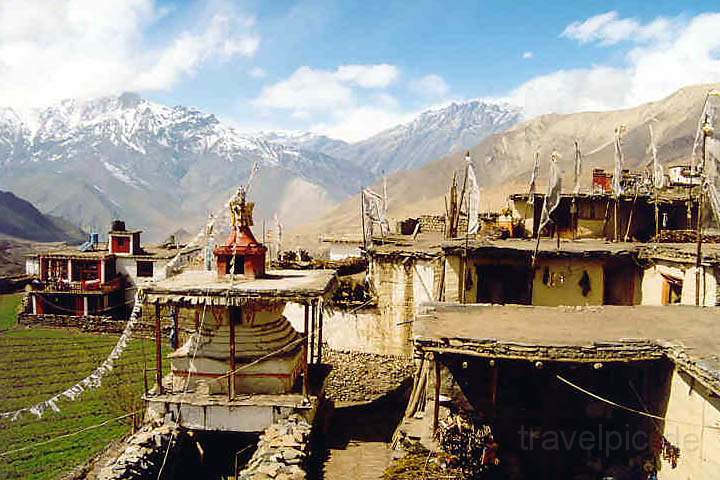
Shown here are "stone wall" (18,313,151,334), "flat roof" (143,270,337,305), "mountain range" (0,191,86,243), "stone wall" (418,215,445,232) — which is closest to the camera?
"flat roof" (143,270,337,305)

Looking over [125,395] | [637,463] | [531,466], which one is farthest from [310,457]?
[125,395]

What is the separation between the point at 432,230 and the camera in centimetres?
3678

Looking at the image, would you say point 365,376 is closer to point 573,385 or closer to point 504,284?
point 504,284

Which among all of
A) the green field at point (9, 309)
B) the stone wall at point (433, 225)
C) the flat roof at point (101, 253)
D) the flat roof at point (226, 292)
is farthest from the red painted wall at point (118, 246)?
the flat roof at point (226, 292)

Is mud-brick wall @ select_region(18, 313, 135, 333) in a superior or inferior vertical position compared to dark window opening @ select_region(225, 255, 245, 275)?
inferior

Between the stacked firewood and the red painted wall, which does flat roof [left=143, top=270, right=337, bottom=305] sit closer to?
the stacked firewood

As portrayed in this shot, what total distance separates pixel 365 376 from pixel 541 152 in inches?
4322

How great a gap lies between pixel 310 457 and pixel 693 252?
11307mm

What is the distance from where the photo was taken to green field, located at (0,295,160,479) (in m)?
19.5

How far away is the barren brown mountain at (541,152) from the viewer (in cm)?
10044

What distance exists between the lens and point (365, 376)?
71.3ft

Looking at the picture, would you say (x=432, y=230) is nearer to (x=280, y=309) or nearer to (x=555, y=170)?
(x=555, y=170)

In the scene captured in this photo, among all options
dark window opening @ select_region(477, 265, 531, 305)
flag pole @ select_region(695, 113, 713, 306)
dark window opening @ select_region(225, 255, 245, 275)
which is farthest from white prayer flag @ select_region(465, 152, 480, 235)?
dark window opening @ select_region(225, 255, 245, 275)

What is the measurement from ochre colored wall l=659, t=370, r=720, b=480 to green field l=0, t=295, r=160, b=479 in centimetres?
1491
